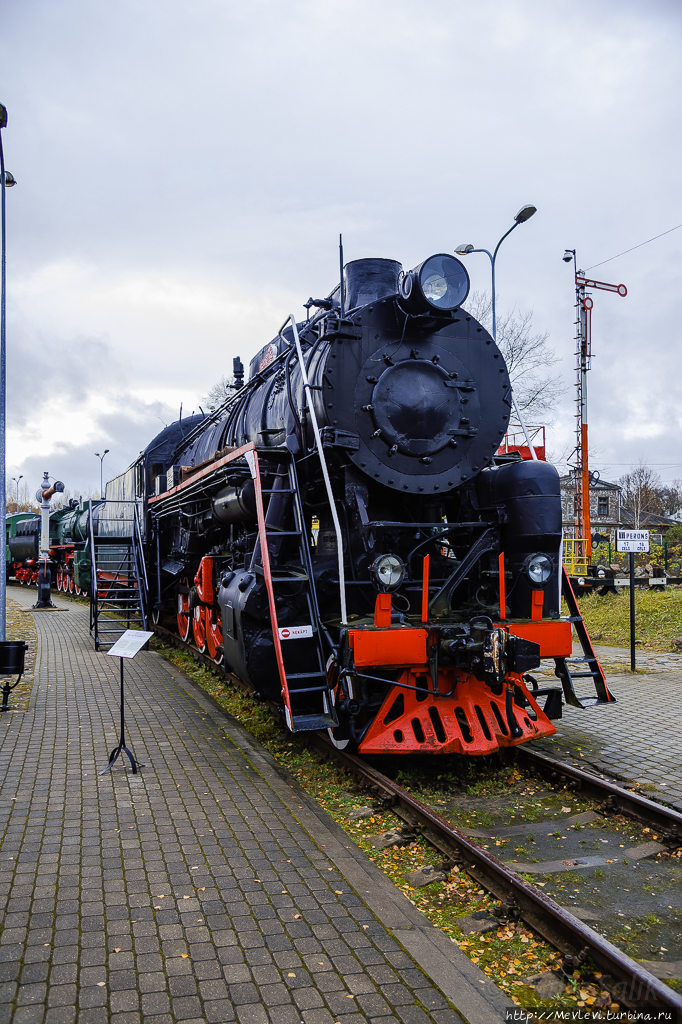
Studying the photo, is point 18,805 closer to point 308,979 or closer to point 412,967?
point 308,979

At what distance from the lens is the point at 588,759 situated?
5961 millimetres

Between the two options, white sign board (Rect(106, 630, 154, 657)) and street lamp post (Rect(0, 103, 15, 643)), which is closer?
white sign board (Rect(106, 630, 154, 657))

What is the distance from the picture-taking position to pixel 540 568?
18.1 ft

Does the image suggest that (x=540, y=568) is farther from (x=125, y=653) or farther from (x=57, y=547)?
(x=57, y=547)

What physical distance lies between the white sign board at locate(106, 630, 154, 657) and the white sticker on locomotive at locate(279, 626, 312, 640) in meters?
1.09

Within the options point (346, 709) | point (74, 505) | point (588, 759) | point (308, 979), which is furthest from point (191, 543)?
point (74, 505)

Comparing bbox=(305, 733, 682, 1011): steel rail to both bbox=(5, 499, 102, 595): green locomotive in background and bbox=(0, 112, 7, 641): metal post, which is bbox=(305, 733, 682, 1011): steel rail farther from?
bbox=(5, 499, 102, 595): green locomotive in background

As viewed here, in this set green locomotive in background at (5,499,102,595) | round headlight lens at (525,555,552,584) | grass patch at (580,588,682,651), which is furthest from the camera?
green locomotive in background at (5,499,102,595)

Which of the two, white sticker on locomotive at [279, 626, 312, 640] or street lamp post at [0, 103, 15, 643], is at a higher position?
street lamp post at [0, 103, 15, 643]

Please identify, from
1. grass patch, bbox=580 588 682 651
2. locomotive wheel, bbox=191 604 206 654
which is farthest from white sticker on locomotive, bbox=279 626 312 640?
grass patch, bbox=580 588 682 651

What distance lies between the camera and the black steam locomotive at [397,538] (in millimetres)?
5039

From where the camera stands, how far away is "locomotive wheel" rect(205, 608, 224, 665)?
8531mm

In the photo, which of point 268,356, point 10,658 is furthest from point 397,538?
point 10,658

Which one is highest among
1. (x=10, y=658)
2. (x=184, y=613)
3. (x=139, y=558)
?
(x=139, y=558)
